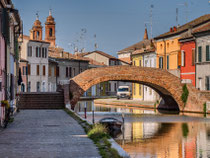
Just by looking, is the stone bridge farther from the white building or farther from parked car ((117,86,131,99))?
parked car ((117,86,131,99))

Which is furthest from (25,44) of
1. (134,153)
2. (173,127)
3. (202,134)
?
(134,153)

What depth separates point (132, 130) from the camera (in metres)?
30.3

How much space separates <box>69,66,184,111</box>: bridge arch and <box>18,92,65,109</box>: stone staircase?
6422 mm

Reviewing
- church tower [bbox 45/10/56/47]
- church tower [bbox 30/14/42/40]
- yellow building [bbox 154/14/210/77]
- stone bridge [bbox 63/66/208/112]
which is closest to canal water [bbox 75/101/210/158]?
stone bridge [bbox 63/66/208/112]

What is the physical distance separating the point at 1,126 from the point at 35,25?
84052 millimetres

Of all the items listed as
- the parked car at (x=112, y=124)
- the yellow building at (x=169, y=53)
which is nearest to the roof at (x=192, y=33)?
the yellow building at (x=169, y=53)

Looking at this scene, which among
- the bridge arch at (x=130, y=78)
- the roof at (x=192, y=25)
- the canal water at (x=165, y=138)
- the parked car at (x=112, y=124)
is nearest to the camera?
the canal water at (x=165, y=138)

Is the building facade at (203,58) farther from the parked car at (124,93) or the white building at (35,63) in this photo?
the parked car at (124,93)

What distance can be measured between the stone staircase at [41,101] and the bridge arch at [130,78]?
21.1ft

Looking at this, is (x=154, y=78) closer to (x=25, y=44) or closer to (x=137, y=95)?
(x=137, y=95)

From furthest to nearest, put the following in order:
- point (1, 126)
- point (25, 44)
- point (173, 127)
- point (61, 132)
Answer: point (25, 44) < point (173, 127) < point (1, 126) < point (61, 132)

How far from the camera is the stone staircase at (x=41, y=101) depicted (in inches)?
1594

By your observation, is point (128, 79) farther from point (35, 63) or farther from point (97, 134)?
point (97, 134)

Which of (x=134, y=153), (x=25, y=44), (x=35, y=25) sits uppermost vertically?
(x=35, y=25)
